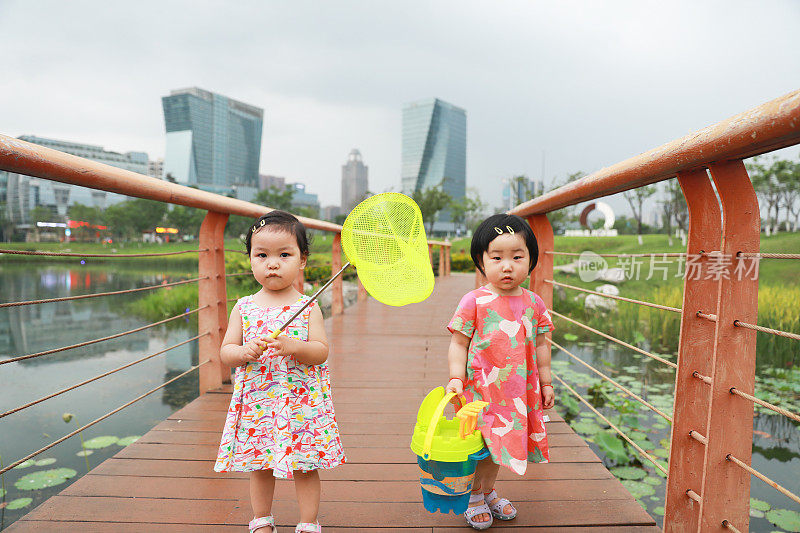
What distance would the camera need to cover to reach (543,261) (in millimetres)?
2268

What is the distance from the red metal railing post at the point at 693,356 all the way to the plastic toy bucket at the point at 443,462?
491 mm

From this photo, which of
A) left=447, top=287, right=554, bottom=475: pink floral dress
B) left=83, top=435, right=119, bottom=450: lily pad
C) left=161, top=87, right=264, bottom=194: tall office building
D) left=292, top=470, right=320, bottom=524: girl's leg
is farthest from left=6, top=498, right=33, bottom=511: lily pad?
left=161, top=87, right=264, bottom=194: tall office building

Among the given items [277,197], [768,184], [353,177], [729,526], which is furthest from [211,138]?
[729,526]

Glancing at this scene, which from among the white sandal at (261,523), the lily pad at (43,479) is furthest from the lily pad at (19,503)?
the white sandal at (261,523)

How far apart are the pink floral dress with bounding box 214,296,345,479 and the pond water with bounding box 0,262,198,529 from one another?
4.70 feet

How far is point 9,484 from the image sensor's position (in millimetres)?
2227

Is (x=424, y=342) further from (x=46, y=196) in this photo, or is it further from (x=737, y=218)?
(x=46, y=196)

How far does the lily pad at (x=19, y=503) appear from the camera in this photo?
1.94 meters

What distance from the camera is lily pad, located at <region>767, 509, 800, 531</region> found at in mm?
1919

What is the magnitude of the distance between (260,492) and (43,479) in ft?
5.41

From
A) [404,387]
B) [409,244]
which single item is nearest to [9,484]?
[404,387]

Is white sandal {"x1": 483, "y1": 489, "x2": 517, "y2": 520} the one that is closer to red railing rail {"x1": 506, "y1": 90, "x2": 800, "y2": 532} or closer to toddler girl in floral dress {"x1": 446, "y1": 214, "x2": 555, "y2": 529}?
toddler girl in floral dress {"x1": 446, "y1": 214, "x2": 555, "y2": 529}

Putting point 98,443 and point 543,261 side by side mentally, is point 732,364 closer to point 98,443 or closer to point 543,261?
point 543,261

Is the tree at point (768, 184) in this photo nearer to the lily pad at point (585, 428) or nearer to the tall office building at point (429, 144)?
the lily pad at point (585, 428)
